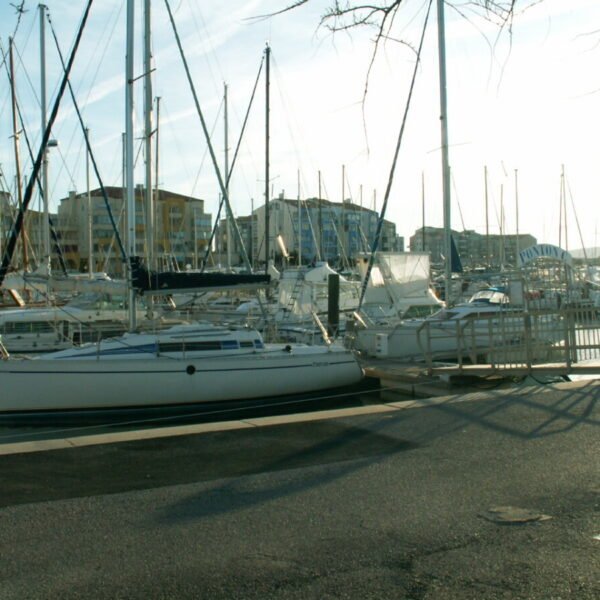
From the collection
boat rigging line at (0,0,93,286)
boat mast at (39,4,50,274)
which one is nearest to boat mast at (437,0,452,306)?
boat rigging line at (0,0,93,286)

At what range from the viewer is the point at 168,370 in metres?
16.4

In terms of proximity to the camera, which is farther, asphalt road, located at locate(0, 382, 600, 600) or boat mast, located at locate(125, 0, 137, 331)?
boat mast, located at locate(125, 0, 137, 331)

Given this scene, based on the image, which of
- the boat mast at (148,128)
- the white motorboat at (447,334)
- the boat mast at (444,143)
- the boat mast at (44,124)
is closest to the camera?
the white motorboat at (447,334)

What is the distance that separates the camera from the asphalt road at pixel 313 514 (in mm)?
4930

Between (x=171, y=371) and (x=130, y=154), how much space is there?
4.87 meters

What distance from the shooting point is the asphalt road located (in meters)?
4.93

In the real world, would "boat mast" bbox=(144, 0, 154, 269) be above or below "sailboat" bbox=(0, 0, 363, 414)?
above

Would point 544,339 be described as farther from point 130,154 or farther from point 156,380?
point 130,154

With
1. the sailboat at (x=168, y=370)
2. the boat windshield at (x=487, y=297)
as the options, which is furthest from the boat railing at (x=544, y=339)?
the boat windshield at (x=487, y=297)

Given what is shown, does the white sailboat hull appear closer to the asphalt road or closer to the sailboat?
the sailboat

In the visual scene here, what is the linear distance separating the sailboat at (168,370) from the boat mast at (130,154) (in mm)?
36

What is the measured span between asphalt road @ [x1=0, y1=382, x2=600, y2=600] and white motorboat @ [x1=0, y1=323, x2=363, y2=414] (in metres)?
7.18

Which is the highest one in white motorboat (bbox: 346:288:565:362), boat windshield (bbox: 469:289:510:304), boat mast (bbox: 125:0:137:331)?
boat mast (bbox: 125:0:137:331)

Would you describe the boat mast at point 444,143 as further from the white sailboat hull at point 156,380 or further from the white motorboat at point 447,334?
the white sailboat hull at point 156,380
